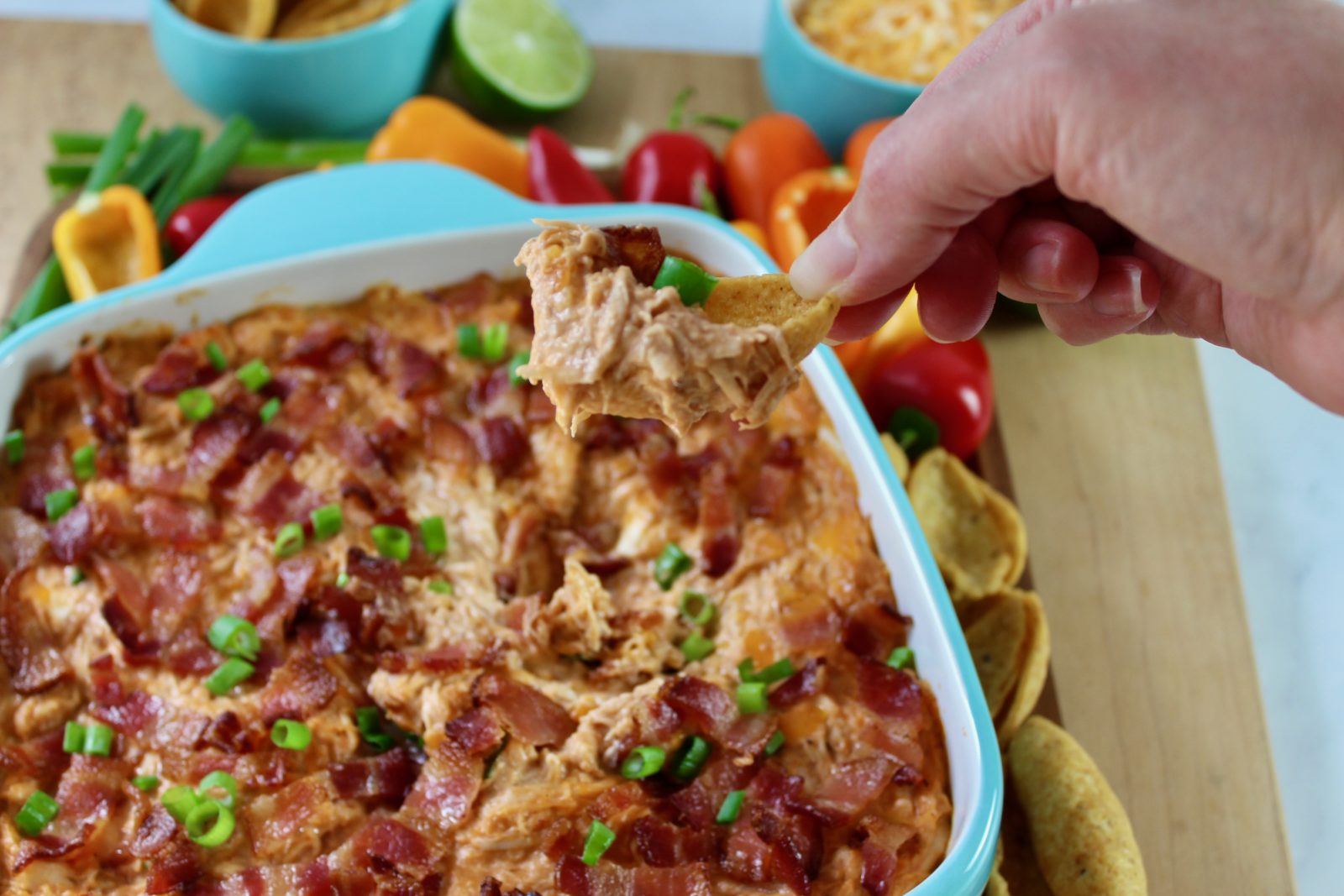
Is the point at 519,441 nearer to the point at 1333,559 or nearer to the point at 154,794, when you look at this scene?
the point at 154,794

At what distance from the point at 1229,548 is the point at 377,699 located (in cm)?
243

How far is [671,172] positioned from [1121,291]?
1932 mm

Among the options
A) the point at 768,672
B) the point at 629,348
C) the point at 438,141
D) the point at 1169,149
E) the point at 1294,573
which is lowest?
the point at 1294,573

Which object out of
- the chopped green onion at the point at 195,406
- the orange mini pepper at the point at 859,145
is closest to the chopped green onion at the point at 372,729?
the chopped green onion at the point at 195,406

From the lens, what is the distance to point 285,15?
4285 millimetres

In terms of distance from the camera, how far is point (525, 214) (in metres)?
3.33

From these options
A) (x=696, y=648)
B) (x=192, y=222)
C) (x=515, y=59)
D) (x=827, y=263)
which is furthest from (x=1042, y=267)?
(x=515, y=59)

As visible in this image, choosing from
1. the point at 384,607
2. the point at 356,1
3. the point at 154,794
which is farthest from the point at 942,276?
the point at 356,1

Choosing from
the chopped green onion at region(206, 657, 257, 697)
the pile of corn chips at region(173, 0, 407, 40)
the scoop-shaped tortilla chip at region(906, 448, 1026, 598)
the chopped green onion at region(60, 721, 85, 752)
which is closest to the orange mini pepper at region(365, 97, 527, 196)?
the pile of corn chips at region(173, 0, 407, 40)

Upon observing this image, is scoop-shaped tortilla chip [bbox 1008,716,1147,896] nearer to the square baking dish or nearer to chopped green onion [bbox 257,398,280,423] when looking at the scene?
the square baking dish

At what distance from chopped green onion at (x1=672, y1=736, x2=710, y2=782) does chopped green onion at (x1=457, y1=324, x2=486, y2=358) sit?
49.0 inches

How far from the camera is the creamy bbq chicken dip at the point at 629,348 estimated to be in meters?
1.96

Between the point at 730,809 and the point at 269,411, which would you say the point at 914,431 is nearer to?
the point at 730,809

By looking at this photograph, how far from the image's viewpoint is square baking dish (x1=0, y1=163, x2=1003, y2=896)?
110 inches
